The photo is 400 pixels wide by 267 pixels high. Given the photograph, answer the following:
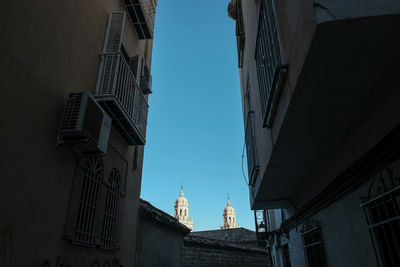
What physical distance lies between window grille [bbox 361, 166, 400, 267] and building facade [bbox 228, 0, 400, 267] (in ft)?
0.04

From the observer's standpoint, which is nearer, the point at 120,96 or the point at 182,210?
the point at 120,96

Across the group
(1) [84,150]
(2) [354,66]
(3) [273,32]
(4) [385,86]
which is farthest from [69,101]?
(4) [385,86]

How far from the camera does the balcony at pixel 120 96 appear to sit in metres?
5.49

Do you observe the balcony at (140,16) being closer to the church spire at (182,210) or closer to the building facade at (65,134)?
the building facade at (65,134)

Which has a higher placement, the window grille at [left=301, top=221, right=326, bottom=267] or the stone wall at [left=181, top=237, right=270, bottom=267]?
the stone wall at [left=181, top=237, right=270, bottom=267]

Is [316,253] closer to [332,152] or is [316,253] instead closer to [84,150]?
[332,152]

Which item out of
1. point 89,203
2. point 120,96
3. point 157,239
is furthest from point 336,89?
point 157,239

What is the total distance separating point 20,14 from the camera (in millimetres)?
3658

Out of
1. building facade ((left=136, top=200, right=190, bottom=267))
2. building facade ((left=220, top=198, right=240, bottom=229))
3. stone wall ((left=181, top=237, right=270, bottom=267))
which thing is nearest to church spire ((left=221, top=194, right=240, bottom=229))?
building facade ((left=220, top=198, right=240, bottom=229))

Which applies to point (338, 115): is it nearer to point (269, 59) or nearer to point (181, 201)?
point (269, 59)

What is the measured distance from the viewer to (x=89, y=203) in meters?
5.04

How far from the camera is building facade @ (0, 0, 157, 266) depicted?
3.45 m

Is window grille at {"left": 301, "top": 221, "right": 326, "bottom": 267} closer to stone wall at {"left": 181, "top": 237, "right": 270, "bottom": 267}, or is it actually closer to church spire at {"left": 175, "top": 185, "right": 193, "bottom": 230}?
stone wall at {"left": 181, "top": 237, "right": 270, "bottom": 267}

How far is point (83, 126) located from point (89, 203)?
1.55 meters
